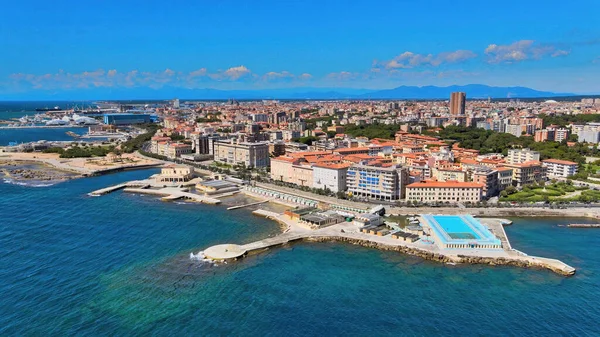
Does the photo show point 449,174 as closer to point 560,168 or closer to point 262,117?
point 560,168

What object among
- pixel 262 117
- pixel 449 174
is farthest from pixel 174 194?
pixel 262 117

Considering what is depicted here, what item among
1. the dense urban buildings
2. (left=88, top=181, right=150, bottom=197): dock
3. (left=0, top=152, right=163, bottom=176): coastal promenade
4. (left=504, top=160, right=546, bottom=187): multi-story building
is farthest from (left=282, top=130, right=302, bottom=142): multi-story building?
(left=504, top=160, right=546, bottom=187): multi-story building

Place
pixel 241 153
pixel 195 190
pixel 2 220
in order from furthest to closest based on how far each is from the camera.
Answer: pixel 241 153, pixel 195 190, pixel 2 220

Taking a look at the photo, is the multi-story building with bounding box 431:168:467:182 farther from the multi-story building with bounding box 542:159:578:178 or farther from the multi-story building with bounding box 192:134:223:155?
the multi-story building with bounding box 192:134:223:155

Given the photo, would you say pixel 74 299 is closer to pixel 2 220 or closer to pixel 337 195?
pixel 2 220

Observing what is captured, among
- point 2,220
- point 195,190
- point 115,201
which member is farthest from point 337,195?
point 2,220
